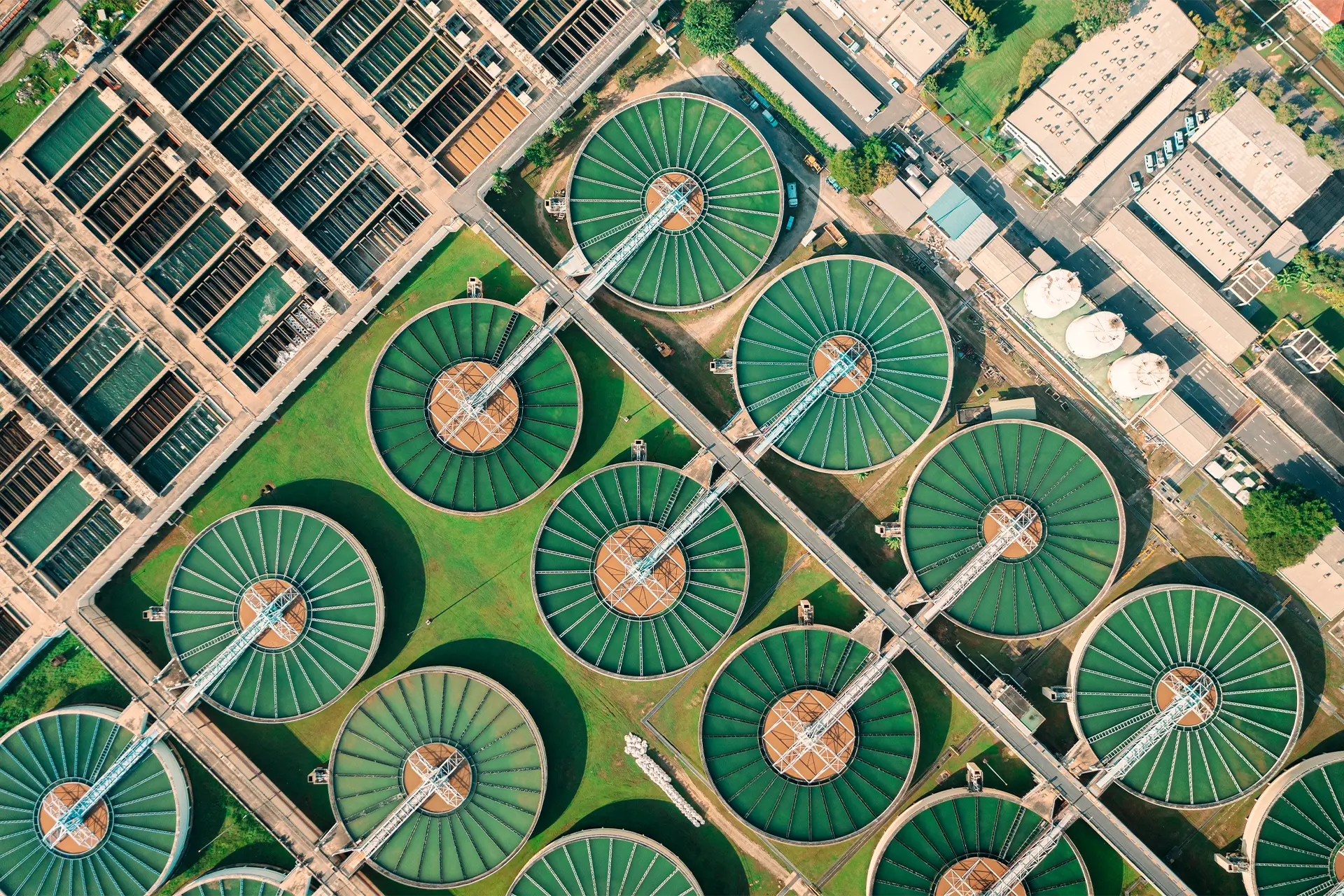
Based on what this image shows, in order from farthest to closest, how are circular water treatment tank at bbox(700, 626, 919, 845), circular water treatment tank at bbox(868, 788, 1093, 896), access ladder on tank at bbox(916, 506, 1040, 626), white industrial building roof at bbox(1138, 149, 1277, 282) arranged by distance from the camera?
1. white industrial building roof at bbox(1138, 149, 1277, 282)
2. circular water treatment tank at bbox(700, 626, 919, 845)
3. circular water treatment tank at bbox(868, 788, 1093, 896)
4. access ladder on tank at bbox(916, 506, 1040, 626)

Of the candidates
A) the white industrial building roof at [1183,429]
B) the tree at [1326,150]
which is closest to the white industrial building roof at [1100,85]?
the tree at [1326,150]

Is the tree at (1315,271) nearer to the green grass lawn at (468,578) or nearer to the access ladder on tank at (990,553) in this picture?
the access ladder on tank at (990,553)

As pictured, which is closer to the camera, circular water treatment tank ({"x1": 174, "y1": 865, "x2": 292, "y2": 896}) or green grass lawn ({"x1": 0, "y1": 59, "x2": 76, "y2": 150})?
circular water treatment tank ({"x1": 174, "y1": 865, "x2": 292, "y2": 896})

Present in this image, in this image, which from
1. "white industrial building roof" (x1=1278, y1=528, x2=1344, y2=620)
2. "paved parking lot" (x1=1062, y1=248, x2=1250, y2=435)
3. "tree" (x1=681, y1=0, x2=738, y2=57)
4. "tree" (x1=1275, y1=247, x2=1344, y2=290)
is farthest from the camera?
"paved parking lot" (x1=1062, y1=248, x2=1250, y2=435)

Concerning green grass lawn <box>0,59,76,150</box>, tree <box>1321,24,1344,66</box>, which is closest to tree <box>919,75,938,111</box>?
tree <box>1321,24,1344,66</box>

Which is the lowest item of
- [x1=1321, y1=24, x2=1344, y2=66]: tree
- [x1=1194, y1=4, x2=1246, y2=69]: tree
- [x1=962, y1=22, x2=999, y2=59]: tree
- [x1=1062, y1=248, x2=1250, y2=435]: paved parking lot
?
[x1=1062, y1=248, x2=1250, y2=435]: paved parking lot

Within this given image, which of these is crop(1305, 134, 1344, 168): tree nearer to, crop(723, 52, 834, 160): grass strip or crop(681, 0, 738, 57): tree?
crop(723, 52, 834, 160): grass strip
